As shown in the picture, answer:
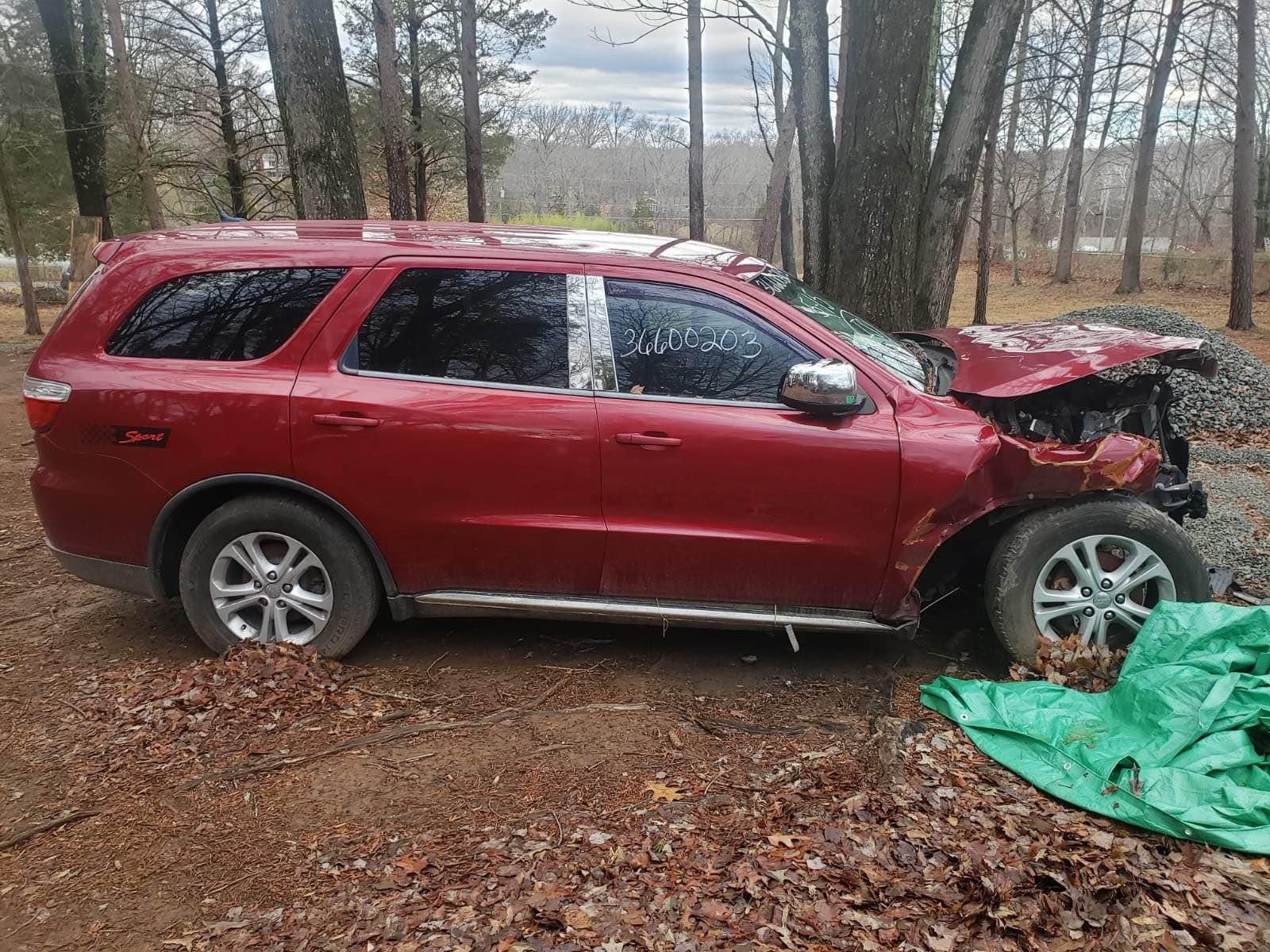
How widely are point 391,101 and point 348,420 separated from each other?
9.15m

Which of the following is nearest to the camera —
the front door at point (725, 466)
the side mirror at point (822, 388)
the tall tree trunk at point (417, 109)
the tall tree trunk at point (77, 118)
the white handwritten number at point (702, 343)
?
the side mirror at point (822, 388)

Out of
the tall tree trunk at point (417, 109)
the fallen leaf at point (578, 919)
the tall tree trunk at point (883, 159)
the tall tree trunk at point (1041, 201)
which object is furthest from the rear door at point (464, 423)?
the tall tree trunk at point (1041, 201)

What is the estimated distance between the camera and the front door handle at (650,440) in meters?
3.46

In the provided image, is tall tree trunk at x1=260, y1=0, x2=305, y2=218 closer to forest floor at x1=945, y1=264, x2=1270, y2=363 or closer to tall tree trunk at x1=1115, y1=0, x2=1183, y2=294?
forest floor at x1=945, y1=264, x2=1270, y2=363

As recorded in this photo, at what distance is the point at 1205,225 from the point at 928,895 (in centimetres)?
3887

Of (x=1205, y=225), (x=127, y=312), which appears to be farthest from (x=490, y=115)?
(x=1205, y=225)

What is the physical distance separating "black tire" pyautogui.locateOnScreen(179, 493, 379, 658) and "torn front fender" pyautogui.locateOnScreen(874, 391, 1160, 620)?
2256 millimetres

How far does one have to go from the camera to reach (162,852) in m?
2.75

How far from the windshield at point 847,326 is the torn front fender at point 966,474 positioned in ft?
0.91

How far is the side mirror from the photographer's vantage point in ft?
10.9

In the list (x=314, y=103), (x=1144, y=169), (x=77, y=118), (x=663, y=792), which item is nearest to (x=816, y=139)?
(x=314, y=103)

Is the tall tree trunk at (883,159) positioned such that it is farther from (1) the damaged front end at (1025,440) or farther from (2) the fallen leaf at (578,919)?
(2) the fallen leaf at (578,919)

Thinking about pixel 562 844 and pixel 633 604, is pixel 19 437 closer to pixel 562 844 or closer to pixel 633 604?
pixel 633 604

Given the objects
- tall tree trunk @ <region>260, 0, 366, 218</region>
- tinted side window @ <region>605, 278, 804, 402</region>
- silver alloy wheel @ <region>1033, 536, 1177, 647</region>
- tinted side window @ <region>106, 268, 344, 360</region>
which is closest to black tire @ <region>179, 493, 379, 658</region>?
tinted side window @ <region>106, 268, 344, 360</region>
